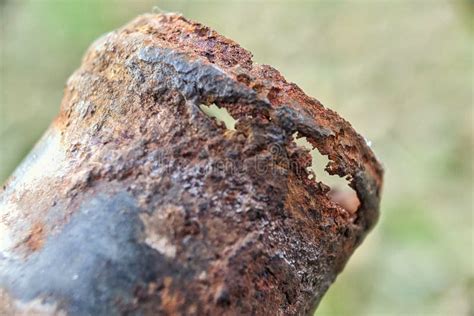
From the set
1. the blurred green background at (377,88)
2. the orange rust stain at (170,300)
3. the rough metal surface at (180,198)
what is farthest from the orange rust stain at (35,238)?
the blurred green background at (377,88)

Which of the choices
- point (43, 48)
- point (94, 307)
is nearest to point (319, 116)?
point (94, 307)

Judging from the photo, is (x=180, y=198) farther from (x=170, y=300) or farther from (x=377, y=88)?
(x=377, y=88)

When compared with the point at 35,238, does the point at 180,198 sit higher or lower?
higher

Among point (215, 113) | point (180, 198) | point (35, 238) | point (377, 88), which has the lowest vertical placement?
point (35, 238)

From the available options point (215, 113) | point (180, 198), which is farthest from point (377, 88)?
point (180, 198)

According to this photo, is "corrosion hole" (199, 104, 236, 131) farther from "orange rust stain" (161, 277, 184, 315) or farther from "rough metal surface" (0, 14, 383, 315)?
"orange rust stain" (161, 277, 184, 315)

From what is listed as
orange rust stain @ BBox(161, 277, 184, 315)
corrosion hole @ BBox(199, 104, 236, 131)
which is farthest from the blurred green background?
orange rust stain @ BBox(161, 277, 184, 315)

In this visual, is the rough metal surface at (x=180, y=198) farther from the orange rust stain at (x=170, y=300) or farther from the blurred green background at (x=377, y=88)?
the blurred green background at (x=377, y=88)

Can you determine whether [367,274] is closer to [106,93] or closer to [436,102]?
[436,102]
